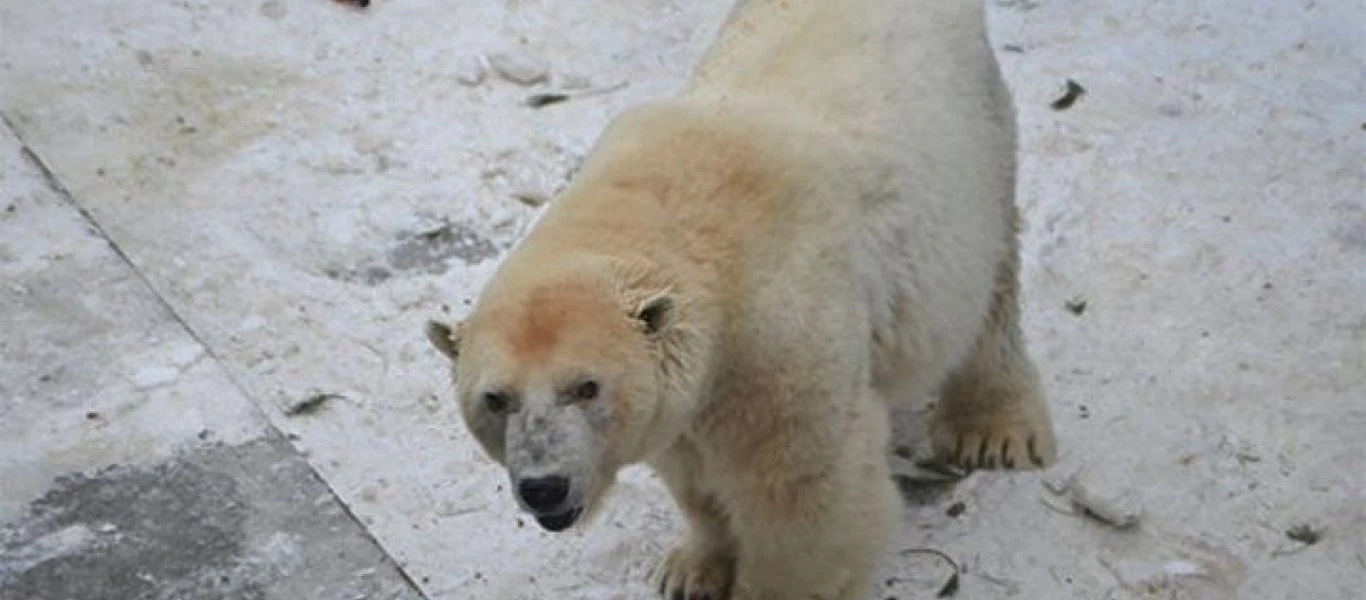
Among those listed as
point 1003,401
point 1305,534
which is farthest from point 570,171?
point 1305,534

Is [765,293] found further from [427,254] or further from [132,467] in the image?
[427,254]

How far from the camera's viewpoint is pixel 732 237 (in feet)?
13.0

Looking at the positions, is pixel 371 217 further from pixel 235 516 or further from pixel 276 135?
pixel 235 516

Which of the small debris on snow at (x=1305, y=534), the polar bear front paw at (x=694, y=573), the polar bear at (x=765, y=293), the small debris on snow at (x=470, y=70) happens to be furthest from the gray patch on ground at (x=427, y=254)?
the small debris on snow at (x=1305, y=534)

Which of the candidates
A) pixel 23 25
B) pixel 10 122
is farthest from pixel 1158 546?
pixel 23 25

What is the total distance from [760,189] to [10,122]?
322 cm

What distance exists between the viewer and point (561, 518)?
3.81m

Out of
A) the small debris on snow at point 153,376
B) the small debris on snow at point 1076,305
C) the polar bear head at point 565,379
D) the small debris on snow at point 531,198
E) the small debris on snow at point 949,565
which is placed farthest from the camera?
Answer: the small debris on snow at point 531,198

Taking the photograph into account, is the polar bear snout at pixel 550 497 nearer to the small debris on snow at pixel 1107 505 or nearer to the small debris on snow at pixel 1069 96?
the small debris on snow at pixel 1107 505

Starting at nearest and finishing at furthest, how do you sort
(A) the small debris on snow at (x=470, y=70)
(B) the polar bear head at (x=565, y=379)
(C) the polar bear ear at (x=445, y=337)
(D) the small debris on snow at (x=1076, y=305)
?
(B) the polar bear head at (x=565, y=379) → (C) the polar bear ear at (x=445, y=337) → (D) the small debris on snow at (x=1076, y=305) → (A) the small debris on snow at (x=470, y=70)

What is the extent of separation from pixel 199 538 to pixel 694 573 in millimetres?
1122

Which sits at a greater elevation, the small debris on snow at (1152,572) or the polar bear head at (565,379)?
the polar bear head at (565,379)

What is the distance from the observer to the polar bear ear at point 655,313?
3.74 meters

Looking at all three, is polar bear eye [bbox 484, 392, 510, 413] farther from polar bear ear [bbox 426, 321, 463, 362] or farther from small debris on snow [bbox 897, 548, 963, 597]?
small debris on snow [bbox 897, 548, 963, 597]
